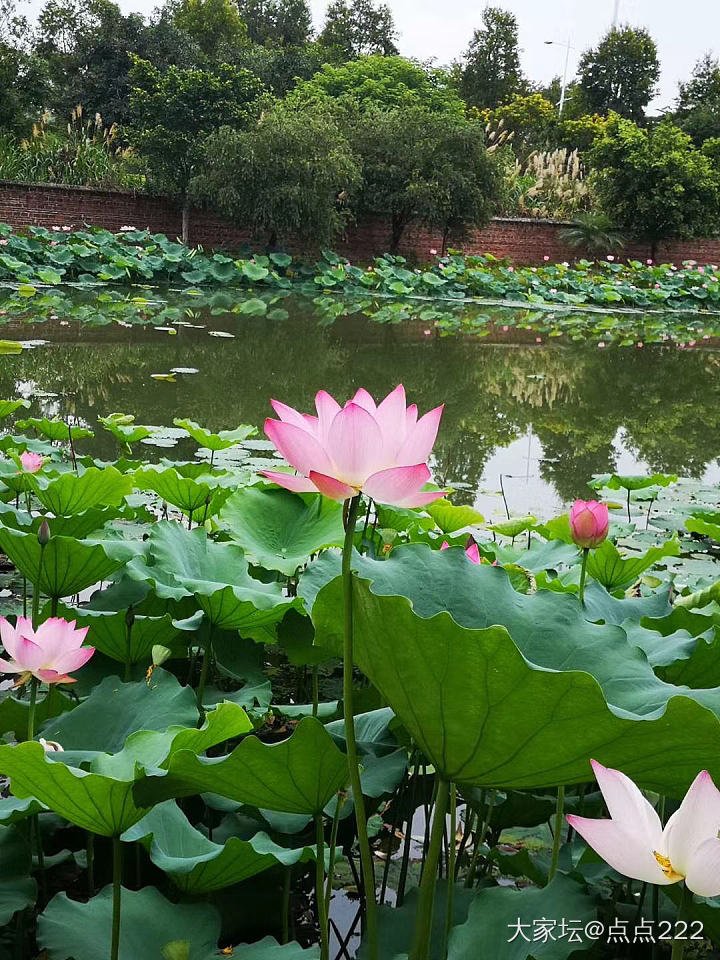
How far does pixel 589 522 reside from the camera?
1161mm

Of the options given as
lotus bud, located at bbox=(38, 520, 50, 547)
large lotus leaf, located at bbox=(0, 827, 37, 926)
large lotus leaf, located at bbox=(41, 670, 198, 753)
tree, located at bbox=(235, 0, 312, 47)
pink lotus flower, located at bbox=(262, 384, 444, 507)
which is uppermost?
tree, located at bbox=(235, 0, 312, 47)

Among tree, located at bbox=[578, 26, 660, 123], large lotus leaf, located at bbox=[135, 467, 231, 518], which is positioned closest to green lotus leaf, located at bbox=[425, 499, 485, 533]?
large lotus leaf, located at bbox=[135, 467, 231, 518]

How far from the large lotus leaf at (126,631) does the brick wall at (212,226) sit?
1168 cm

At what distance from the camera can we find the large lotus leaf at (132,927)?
0.74 meters

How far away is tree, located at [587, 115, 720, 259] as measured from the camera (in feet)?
47.1

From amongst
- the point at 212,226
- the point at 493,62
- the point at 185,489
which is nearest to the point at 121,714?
the point at 185,489

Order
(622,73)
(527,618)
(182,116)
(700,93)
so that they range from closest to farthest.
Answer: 1. (527,618)
2. (182,116)
3. (700,93)
4. (622,73)

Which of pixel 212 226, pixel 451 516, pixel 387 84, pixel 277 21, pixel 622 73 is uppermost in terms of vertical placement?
pixel 277 21

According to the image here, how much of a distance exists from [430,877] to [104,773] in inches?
11.4

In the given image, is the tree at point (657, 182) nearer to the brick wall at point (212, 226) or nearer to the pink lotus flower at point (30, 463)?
the brick wall at point (212, 226)

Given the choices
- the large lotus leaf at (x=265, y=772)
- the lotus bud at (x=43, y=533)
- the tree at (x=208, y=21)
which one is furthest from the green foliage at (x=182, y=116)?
the tree at (x=208, y=21)

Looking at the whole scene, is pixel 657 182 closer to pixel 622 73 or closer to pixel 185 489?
pixel 185 489

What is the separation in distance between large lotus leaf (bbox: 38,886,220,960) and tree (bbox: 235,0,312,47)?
30078mm

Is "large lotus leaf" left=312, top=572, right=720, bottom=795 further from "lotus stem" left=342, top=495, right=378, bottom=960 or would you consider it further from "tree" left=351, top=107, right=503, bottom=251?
"tree" left=351, top=107, right=503, bottom=251
